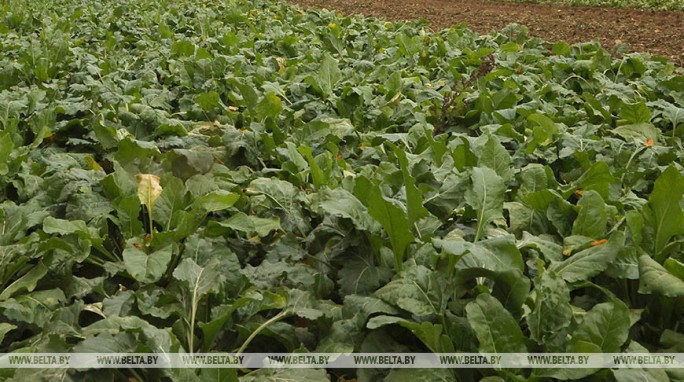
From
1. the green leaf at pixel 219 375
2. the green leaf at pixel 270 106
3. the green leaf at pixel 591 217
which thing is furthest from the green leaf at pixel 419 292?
the green leaf at pixel 270 106

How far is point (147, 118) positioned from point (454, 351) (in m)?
2.31

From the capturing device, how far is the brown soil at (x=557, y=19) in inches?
324

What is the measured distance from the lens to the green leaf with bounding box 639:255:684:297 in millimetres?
1732

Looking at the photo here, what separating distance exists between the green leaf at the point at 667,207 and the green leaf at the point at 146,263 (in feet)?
5.26

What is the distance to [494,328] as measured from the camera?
5.45 feet

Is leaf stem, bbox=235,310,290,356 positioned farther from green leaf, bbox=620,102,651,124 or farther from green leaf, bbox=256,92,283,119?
green leaf, bbox=620,102,651,124

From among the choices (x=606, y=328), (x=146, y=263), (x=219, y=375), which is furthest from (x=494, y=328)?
(x=146, y=263)

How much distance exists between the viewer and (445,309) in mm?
1845

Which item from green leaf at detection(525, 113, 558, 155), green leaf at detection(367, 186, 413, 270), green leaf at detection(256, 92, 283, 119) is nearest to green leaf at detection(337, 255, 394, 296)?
green leaf at detection(367, 186, 413, 270)

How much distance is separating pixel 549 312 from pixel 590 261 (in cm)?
32

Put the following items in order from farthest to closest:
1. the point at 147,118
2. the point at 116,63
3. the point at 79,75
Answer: the point at 116,63 < the point at 79,75 < the point at 147,118

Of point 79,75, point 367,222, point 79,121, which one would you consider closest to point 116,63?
point 79,75

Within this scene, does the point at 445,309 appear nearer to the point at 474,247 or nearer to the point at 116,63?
the point at 474,247

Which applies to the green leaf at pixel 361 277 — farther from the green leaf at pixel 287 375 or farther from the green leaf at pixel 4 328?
the green leaf at pixel 4 328
